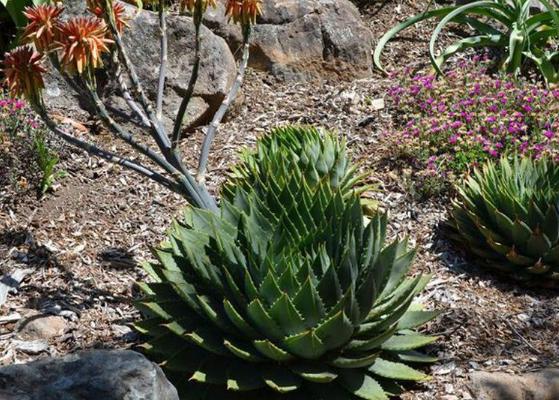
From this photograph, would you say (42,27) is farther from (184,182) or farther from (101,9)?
(184,182)

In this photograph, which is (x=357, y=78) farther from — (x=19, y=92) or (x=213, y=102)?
(x=19, y=92)

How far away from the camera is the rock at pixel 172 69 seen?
233 inches

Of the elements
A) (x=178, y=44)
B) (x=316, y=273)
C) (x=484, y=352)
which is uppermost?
(x=178, y=44)

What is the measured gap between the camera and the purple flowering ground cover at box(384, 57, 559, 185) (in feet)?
17.9

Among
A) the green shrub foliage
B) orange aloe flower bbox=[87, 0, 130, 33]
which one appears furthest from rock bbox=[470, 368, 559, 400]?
the green shrub foliage

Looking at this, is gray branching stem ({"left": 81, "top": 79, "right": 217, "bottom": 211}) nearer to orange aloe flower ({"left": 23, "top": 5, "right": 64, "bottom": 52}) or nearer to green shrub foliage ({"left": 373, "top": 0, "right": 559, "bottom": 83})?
orange aloe flower ({"left": 23, "top": 5, "right": 64, "bottom": 52})

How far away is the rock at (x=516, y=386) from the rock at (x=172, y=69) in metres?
3.08

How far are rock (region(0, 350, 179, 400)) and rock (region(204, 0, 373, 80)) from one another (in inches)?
172

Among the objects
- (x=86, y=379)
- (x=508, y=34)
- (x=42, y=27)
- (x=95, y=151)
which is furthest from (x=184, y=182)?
(x=508, y=34)

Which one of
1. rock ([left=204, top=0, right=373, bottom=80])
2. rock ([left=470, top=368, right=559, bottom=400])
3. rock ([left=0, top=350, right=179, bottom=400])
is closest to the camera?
rock ([left=0, top=350, right=179, bottom=400])

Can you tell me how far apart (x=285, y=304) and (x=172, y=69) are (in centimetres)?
328

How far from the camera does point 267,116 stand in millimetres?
6246

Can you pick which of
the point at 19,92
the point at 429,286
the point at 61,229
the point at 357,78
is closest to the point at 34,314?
the point at 61,229

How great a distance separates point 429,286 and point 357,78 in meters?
2.79
